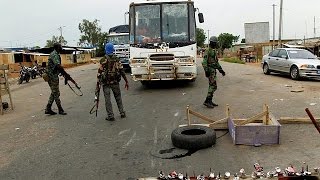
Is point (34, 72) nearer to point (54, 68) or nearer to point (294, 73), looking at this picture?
point (294, 73)

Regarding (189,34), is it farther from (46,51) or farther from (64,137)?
(46,51)

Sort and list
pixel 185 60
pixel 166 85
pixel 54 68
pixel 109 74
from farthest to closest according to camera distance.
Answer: pixel 166 85 → pixel 185 60 → pixel 54 68 → pixel 109 74

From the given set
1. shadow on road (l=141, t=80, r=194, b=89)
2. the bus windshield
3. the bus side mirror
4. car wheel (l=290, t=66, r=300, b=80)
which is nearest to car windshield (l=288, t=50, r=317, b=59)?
car wheel (l=290, t=66, r=300, b=80)

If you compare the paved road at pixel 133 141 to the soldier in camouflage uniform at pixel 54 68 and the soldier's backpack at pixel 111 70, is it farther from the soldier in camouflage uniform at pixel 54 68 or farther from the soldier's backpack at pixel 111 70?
the soldier's backpack at pixel 111 70

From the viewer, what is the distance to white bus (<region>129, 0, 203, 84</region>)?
13.5 metres

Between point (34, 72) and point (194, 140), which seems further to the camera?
point (34, 72)

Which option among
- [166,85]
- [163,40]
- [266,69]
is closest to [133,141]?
[163,40]

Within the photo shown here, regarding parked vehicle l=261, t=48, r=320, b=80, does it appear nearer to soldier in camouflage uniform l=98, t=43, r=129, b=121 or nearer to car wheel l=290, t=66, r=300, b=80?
car wheel l=290, t=66, r=300, b=80

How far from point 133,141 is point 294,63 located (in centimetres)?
1259

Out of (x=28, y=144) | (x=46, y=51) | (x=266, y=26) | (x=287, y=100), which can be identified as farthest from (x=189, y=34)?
(x=46, y=51)

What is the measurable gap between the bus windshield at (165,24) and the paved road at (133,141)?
2238mm

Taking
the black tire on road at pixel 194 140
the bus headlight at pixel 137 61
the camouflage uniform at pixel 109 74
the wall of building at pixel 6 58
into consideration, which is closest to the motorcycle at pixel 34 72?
the wall of building at pixel 6 58

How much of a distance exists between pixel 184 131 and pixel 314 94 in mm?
→ 7279

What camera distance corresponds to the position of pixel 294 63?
17734mm
